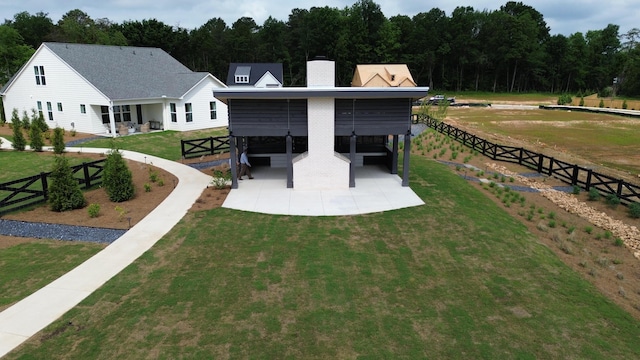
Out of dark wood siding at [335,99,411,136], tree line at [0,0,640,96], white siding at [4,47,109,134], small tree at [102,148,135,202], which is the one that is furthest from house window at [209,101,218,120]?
tree line at [0,0,640,96]

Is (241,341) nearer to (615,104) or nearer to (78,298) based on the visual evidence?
(78,298)

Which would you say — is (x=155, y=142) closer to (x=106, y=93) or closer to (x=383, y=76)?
(x=106, y=93)

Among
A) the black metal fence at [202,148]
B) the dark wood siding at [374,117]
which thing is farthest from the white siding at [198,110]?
the dark wood siding at [374,117]

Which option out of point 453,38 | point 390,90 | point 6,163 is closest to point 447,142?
point 390,90

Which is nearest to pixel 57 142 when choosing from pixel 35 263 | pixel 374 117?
pixel 35 263

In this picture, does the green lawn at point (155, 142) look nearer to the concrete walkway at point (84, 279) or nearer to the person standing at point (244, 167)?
the person standing at point (244, 167)

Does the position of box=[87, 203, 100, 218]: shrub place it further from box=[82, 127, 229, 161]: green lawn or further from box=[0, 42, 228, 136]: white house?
box=[0, 42, 228, 136]: white house
